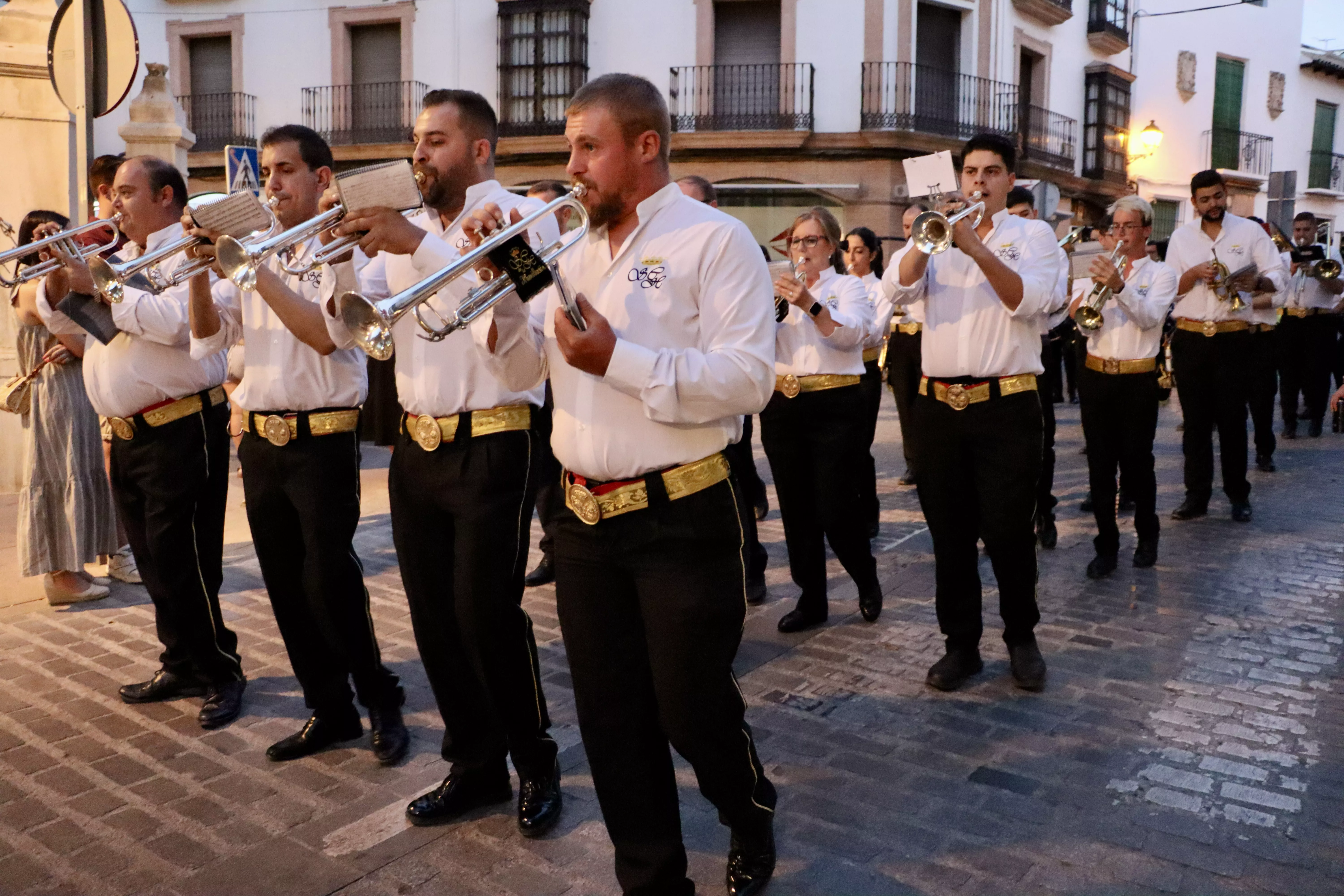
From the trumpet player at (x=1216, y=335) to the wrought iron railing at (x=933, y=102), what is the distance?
48.7 ft

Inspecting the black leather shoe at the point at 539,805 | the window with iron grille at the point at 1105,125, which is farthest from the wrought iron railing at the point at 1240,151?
the black leather shoe at the point at 539,805

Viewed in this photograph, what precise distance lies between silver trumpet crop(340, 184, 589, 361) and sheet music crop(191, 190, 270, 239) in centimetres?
83

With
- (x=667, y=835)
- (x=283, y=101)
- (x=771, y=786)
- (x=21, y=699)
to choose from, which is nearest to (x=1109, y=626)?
(x=771, y=786)

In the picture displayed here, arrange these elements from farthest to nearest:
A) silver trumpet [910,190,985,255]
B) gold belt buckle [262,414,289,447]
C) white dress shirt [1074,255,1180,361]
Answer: white dress shirt [1074,255,1180,361], silver trumpet [910,190,985,255], gold belt buckle [262,414,289,447]

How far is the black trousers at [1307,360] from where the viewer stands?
1243 cm

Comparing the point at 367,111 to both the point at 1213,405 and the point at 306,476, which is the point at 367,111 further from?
the point at 306,476

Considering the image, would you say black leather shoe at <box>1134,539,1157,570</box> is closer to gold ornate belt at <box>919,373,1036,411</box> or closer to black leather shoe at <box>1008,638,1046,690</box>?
black leather shoe at <box>1008,638,1046,690</box>

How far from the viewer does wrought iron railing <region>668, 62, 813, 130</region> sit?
23.4m

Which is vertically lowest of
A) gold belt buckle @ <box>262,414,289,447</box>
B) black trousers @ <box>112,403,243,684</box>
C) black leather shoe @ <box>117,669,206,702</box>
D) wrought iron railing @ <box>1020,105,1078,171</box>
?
black leather shoe @ <box>117,669,206,702</box>

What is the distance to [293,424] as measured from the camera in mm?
4199

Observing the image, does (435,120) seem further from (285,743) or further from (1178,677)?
(1178,677)

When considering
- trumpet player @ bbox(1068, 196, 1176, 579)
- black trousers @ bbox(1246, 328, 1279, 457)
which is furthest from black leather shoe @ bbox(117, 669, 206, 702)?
black trousers @ bbox(1246, 328, 1279, 457)

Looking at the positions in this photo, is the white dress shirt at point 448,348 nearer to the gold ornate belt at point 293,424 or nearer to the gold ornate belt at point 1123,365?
the gold ornate belt at point 293,424

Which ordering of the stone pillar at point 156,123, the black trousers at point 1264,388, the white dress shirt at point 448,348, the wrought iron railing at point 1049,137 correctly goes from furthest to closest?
the wrought iron railing at point 1049,137 → the stone pillar at point 156,123 → the black trousers at point 1264,388 → the white dress shirt at point 448,348
